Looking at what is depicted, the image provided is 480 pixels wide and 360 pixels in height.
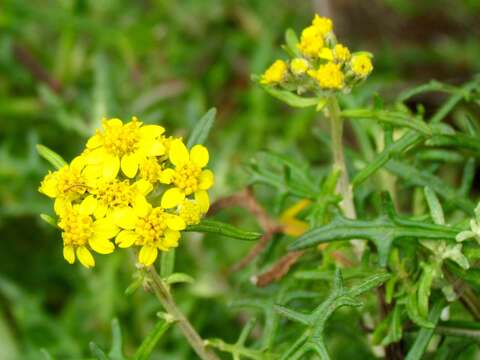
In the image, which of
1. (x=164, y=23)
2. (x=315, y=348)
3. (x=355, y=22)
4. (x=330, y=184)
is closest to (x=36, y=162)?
(x=164, y=23)

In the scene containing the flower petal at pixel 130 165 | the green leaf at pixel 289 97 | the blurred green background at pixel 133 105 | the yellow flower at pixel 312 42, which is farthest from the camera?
the blurred green background at pixel 133 105

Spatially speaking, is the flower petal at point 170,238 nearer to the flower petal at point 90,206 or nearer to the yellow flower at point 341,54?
the flower petal at point 90,206

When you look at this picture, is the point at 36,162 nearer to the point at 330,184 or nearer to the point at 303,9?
the point at 330,184

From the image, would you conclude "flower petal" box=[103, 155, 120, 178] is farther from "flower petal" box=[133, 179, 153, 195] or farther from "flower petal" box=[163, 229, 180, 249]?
"flower petal" box=[163, 229, 180, 249]

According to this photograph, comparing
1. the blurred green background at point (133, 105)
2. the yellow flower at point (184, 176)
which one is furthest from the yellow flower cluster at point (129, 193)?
the blurred green background at point (133, 105)

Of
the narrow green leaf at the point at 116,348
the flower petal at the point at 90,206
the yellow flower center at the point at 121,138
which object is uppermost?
the yellow flower center at the point at 121,138

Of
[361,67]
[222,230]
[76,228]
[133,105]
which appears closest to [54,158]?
[76,228]
